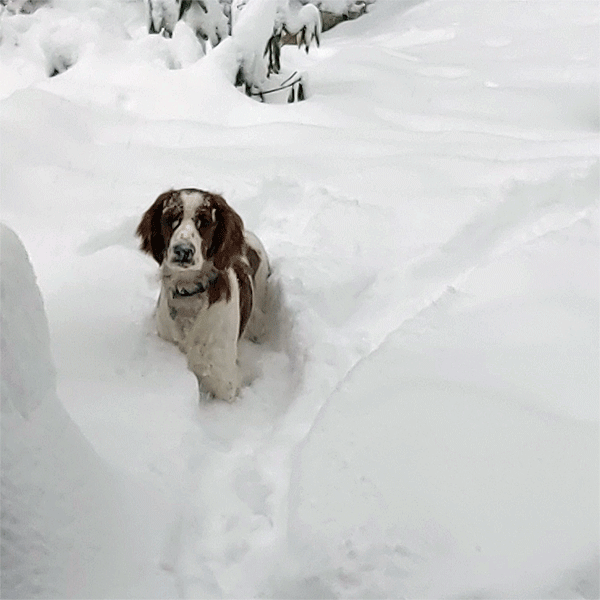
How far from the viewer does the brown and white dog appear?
2826 mm

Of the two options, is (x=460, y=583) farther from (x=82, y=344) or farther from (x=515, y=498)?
(x=82, y=344)

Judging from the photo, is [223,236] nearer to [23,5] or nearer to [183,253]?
[183,253]

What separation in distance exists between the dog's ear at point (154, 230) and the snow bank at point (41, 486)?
114 centimetres

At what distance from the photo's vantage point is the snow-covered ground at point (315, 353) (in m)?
1.86

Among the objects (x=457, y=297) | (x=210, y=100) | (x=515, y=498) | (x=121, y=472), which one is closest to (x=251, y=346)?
(x=457, y=297)

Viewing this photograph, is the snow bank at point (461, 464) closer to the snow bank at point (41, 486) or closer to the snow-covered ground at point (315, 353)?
the snow-covered ground at point (315, 353)

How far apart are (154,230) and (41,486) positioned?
4.99 feet

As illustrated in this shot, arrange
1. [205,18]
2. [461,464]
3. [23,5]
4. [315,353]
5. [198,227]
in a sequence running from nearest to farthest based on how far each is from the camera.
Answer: [461,464], [198,227], [315,353], [205,18], [23,5]

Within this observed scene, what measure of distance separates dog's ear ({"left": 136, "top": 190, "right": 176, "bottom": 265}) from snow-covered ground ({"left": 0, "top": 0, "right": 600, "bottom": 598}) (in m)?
0.38

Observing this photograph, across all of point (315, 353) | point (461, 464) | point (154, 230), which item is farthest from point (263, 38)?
point (461, 464)

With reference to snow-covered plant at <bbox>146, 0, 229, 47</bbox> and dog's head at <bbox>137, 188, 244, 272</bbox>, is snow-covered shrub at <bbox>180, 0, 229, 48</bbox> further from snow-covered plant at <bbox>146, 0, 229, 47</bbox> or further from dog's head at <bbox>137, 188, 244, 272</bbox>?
dog's head at <bbox>137, 188, 244, 272</bbox>

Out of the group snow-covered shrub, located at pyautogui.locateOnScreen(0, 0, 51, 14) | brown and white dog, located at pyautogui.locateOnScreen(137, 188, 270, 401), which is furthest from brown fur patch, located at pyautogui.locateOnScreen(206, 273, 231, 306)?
snow-covered shrub, located at pyautogui.locateOnScreen(0, 0, 51, 14)

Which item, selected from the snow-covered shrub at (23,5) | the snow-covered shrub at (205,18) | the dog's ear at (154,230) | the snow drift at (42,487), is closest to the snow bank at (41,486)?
the snow drift at (42,487)

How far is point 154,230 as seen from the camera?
293 centimetres
